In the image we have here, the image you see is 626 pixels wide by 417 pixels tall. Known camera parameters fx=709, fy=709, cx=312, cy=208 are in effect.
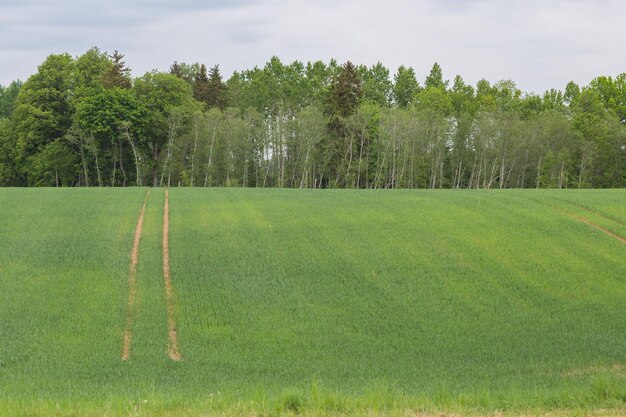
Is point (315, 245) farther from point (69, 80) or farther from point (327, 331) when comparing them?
point (69, 80)

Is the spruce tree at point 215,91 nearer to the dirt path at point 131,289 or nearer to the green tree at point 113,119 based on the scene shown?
the green tree at point 113,119

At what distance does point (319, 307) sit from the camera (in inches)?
955

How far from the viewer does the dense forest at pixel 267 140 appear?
273 feet

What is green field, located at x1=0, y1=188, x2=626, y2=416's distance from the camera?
43.4 feet

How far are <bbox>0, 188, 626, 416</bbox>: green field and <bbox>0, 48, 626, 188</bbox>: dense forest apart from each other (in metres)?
45.0

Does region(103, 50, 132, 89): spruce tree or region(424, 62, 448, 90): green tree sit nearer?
region(103, 50, 132, 89): spruce tree

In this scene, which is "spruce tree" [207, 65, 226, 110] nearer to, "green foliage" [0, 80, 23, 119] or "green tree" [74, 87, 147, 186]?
"green tree" [74, 87, 147, 186]

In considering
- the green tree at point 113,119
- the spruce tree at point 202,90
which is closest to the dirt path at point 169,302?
the green tree at point 113,119

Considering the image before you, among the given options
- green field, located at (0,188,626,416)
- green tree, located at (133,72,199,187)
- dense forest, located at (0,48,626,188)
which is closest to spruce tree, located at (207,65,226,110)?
dense forest, located at (0,48,626,188)

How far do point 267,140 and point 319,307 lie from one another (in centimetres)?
7137

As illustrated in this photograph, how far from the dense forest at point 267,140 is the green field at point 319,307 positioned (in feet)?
148

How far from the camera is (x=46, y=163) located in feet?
269

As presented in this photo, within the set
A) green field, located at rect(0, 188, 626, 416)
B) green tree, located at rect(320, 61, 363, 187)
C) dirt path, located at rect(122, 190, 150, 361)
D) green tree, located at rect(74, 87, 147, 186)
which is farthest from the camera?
green tree, located at rect(320, 61, 363, 187)

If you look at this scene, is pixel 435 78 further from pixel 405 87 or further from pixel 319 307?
pixel 319 307
